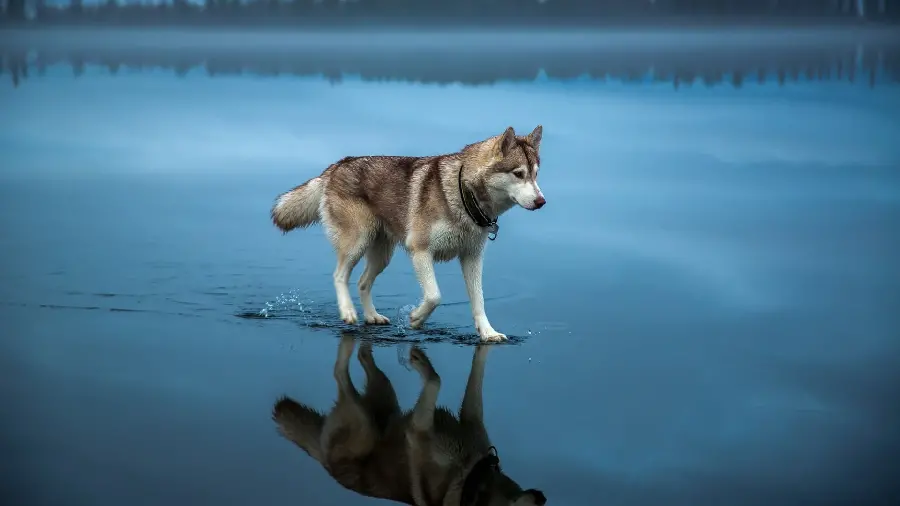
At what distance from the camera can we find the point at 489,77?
3353 centimetres

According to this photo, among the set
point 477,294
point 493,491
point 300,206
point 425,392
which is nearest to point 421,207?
point 477,294

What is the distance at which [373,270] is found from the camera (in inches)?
436

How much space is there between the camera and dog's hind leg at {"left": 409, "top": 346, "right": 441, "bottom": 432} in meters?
7.77

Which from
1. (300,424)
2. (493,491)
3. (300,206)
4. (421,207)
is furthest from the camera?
(300,206)

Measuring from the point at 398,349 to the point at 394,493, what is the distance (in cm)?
329

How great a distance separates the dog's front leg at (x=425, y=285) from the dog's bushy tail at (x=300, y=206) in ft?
4.89

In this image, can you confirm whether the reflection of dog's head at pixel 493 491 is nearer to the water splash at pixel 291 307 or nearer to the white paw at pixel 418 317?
the white paw at pixel 418 317

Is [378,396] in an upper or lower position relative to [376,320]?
upper

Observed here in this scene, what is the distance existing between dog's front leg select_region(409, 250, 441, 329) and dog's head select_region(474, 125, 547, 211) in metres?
0.78

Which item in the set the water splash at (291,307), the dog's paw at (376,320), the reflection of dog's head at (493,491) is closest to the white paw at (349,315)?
the dog's paw at (376,320)

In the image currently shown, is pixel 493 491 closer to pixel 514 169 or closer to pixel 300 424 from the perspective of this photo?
pixel 300 424

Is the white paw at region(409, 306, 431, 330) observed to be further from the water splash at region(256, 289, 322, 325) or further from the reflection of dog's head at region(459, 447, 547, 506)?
the reflection of dog's head at region(459, 447, 547, 506)

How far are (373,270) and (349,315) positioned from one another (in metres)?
0.48

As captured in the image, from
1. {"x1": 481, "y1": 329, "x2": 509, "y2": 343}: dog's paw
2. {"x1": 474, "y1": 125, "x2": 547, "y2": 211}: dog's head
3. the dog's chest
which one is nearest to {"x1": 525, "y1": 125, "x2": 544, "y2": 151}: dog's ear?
{"x1": 474, "y1": 125, "x2": 547, "y2": 211}: dog's head
